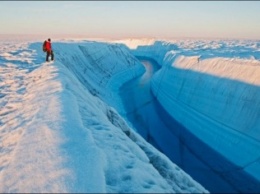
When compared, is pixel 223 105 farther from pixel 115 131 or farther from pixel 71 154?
pixel 71 154

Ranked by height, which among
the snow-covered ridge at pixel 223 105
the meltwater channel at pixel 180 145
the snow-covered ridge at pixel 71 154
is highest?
the snow-covered ridge at pixel 71 154

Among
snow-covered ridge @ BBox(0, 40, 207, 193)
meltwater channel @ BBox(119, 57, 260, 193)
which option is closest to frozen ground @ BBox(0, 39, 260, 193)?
snow-covered ridge @ BBox(0, 40, 207, 193)

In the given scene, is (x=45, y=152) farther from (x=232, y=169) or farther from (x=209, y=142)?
(x=209, y=142)

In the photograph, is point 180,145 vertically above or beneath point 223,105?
beneath

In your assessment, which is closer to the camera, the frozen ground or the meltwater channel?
the frozen ground

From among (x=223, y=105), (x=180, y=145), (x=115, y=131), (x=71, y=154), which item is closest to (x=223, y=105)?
(x=223, y=105)

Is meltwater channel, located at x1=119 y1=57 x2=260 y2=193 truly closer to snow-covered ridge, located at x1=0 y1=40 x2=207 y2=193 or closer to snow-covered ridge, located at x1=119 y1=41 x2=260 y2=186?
snow-covered ridge, located at x1=119 y1=41 x2=260 y2=186

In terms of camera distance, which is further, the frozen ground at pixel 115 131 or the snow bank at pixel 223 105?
the snow bank at pixel 223 105

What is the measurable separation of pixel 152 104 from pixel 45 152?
2799 centimetres

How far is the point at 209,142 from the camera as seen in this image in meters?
22.3

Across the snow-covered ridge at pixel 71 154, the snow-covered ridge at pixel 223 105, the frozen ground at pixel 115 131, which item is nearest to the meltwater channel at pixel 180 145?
the frozen ground at pixel 115 131

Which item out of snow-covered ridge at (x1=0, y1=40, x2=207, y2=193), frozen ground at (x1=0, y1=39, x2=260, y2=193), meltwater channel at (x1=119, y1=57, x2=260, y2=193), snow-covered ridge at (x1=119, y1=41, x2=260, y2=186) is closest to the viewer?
snow-covered ridge at (x1=0, y1=40, x2=207, y2=193)

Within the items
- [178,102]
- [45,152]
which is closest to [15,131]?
[45,152]

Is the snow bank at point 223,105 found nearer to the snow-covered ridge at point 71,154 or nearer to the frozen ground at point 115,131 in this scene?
the frozen ground at point 115,131
